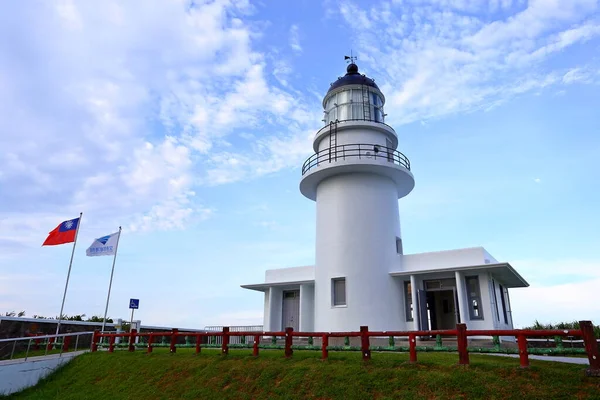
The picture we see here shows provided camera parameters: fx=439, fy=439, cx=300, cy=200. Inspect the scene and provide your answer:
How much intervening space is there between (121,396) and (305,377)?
16.9 feet

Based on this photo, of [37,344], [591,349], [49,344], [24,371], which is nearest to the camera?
[591,349]

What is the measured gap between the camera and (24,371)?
13641 mm

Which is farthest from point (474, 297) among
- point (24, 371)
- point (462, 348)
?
point (24, 371)

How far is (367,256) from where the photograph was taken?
57.3ft

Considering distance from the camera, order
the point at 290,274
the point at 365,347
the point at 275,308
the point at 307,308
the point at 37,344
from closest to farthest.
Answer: the point at 365,347 < the point at 37,344 < the point at 307,308 < the point at 290,274 < the point at 275,308

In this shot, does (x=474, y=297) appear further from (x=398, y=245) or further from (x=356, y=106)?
(x=356, y=106)

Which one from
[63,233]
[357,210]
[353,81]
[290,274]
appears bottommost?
[290,274]

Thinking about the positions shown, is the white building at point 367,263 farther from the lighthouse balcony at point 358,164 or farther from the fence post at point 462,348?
the fence post at point 462,348

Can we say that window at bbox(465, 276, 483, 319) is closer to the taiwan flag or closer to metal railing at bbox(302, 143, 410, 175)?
metal railing at bbox(302, 143, 410, 175)

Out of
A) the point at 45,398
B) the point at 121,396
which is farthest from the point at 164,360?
the point at 45,398

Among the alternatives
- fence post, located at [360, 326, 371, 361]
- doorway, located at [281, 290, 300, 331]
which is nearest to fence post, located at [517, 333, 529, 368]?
fence post, located at [360, 326, 371, 361]

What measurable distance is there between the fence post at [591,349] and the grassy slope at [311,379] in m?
0.16

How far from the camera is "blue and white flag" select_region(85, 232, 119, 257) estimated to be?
18.8 m

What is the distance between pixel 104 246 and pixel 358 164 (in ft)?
37.5
